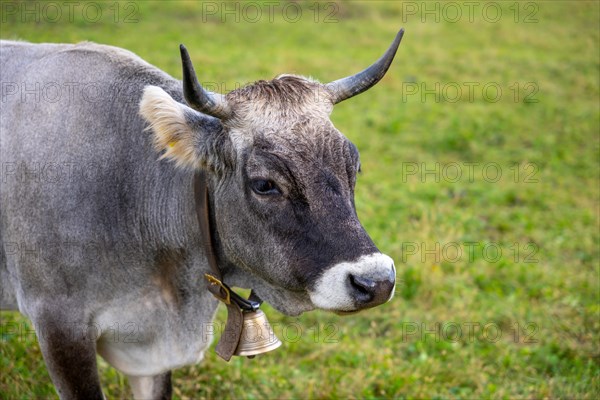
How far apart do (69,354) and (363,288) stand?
1.80m

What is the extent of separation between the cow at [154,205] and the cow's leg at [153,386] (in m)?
0.36

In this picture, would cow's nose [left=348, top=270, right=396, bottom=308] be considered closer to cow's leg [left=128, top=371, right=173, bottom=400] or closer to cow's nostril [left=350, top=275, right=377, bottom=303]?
cow's nostril [left=350, top=275, right=377, bottom=303]

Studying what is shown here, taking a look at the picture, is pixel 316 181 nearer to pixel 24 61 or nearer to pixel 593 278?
pixel 24 61

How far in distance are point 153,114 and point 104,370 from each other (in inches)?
101

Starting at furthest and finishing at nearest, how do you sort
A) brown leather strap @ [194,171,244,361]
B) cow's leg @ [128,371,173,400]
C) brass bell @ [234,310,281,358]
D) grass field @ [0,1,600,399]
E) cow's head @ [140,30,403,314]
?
grass field @ [0,1,600,399]
cow's leg @ [128,371,173,400]
brass bell @ [234,310,281,358]
brown leather strap @ [194,171,244,361]
cow's head @ [140,30,403,314]

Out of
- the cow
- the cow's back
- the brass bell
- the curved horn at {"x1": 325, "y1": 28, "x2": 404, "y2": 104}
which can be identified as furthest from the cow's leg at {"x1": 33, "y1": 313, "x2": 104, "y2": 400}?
the curved horn at {"x1": 325, "y1": 28, "x2": 404, "y2": 104}

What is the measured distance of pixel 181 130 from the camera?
382 cm

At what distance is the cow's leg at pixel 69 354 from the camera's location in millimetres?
4023

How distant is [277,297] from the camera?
4086 millimetres

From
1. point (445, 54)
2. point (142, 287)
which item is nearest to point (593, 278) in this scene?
point (142, 287)

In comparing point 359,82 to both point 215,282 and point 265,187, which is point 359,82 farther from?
point 215,282

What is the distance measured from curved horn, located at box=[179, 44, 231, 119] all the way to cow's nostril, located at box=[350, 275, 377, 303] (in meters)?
1.11

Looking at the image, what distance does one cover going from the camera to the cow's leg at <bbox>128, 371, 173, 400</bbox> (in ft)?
16.0

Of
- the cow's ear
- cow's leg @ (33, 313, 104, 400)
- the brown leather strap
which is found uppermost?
the cow's ear
